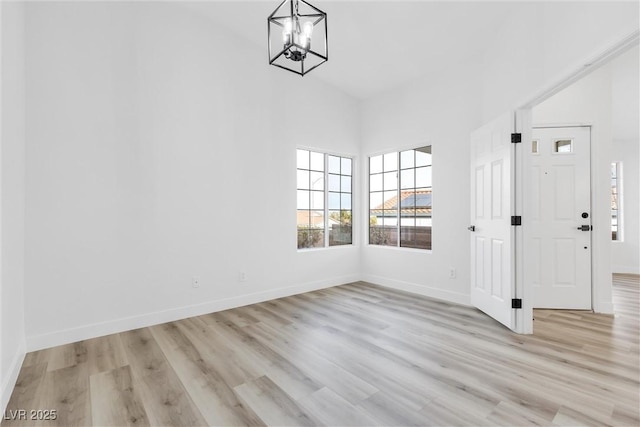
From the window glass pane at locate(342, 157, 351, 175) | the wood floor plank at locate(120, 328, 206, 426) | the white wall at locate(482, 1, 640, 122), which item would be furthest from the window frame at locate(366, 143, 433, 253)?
the wood floor plank at locate(120, 328, 206, 426)

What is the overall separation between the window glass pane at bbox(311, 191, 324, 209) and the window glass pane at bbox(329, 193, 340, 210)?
0.60 feet

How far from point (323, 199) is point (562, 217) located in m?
3.22

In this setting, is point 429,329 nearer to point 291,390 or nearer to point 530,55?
point 291,390

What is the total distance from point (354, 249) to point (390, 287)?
90cm

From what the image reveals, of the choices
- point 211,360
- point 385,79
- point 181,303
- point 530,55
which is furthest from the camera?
point 385,79

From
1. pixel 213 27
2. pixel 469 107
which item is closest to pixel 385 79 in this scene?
pixel 469 107

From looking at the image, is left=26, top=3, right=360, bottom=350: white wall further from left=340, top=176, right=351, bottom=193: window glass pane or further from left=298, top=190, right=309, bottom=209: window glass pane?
left=340, top=176, right=351, bottom=193: window glass pane

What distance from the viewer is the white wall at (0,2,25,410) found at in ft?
6.47

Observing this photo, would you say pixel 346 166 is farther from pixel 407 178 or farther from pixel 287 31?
pixel 287 31

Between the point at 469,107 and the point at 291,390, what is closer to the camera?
the point at 291,390

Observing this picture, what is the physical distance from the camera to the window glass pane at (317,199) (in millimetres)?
4887

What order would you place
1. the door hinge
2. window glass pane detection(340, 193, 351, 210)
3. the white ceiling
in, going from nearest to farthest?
the door hinge → the white ceiling → window glass pane detection(340, 193, 351, 210)

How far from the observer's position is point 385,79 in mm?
4660

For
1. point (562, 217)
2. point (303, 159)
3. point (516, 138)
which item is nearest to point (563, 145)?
point (562, 217)
